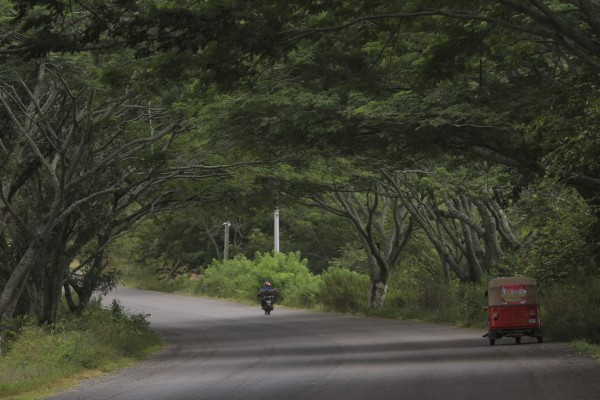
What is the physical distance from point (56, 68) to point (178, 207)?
12583mm

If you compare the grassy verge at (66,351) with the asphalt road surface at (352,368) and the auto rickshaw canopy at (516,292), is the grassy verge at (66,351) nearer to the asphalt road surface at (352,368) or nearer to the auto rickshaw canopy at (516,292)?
the asphalt road surface at (352,368)

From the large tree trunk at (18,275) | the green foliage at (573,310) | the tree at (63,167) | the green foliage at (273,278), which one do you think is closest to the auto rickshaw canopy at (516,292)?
the green foliage at (573,310)

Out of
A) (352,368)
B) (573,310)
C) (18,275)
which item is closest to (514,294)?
(573,310)

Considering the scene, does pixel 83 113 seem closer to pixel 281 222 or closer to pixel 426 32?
pixel 426 32

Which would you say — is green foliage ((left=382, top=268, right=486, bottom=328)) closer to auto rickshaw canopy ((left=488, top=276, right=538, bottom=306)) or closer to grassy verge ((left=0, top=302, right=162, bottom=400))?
auto rickshaw canopy ((left=488, top=276, right=538, bottom=306))

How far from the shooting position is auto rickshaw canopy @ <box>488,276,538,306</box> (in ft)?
75.5

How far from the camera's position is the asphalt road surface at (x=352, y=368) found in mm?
14320

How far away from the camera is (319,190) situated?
106 ft

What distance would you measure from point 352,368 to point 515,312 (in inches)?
244

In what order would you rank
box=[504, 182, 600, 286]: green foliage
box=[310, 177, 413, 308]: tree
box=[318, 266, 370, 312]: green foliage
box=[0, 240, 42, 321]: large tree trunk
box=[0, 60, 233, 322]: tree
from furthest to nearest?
box=[318, 266, 370, 312]: green foliage, box=[310, 177, 413, 308]: tree, box=[504, 182, 600, 286]: green foliage, box=[0, 240, 42, 321]: large tree trunk, box=[0, 60, 233, 322]: tree

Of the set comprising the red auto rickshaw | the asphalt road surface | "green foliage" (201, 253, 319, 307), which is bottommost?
the asphalt road surface

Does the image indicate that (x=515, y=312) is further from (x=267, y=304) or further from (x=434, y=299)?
(x=267, y=304)

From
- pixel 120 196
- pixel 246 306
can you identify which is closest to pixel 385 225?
pixel 246 306

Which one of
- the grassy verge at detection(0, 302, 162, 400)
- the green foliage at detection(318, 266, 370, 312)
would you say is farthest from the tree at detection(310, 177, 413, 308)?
the grassy verge at detection(0, 302, 162, 400)
